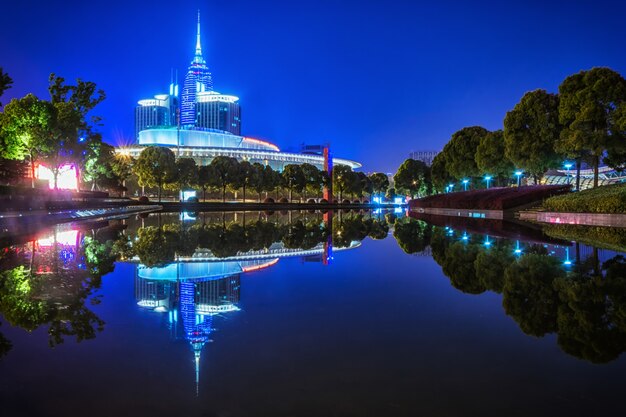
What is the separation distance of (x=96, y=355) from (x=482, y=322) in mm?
4747

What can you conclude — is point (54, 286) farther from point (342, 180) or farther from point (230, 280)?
point (342, 180)

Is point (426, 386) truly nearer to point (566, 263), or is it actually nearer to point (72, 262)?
point (566, 263)

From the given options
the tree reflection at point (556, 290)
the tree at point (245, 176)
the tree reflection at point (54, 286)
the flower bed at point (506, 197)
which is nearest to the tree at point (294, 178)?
the tree at point (245, 176)

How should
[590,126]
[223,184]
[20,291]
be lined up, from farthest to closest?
1. [223,184]
2. [590,126]
3. [20,291]

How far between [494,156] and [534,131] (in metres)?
12.1

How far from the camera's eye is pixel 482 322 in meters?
6.79

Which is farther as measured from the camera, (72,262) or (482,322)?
(72,262)

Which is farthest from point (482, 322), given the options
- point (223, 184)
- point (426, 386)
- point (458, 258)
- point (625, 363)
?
point (223, 184)

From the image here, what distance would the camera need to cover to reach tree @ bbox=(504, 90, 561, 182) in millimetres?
44719

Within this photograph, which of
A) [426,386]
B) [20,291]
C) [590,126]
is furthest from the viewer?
[590,126]

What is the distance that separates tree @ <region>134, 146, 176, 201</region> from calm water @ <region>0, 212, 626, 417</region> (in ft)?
213

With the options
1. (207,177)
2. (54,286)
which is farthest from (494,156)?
(54,286)

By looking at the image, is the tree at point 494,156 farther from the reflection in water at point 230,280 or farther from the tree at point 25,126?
the tree at point 25,126

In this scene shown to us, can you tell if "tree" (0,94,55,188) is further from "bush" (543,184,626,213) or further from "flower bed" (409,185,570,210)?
"bush" (543,184,626,213)
